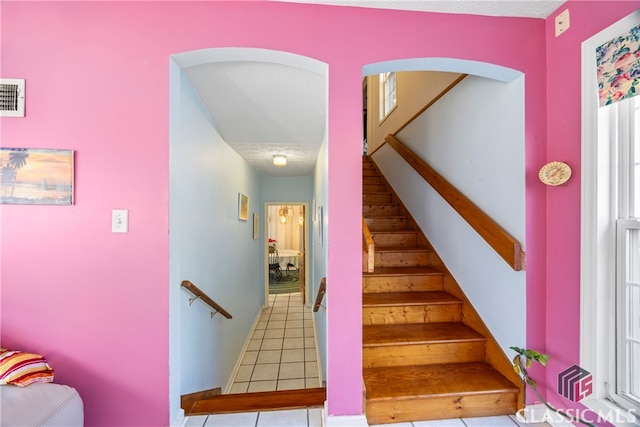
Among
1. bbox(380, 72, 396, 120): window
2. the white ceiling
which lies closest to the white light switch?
the white ceiling

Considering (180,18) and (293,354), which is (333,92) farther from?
(293,354)

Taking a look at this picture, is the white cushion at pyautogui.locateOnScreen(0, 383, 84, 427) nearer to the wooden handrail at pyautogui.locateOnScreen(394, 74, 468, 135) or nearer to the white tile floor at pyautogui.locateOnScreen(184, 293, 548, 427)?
the white tile floor at pyautogui.locateOnScreen(184, 293, 548, 427)

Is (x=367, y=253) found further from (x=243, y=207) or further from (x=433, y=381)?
(x=243, y=207)

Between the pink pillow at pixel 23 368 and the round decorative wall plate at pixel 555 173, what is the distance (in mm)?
2740

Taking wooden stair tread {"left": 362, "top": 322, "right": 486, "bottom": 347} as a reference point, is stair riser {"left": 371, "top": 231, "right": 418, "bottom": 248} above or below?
above

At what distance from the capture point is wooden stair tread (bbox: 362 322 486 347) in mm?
1810

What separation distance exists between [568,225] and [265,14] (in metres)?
1.98

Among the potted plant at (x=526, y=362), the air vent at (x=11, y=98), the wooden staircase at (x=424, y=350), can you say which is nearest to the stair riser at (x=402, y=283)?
→ the wooden staircase at (x=424, y=350)

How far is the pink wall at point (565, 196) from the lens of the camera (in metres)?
1.38

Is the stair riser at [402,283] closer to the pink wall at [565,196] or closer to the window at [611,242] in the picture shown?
the pink wall at [565,196]

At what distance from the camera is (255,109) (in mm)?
2170

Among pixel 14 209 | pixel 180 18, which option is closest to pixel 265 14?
pixel 180 18

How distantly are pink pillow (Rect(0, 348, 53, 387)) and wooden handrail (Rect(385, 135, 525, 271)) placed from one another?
2.51m

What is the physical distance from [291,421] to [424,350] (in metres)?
0.95
